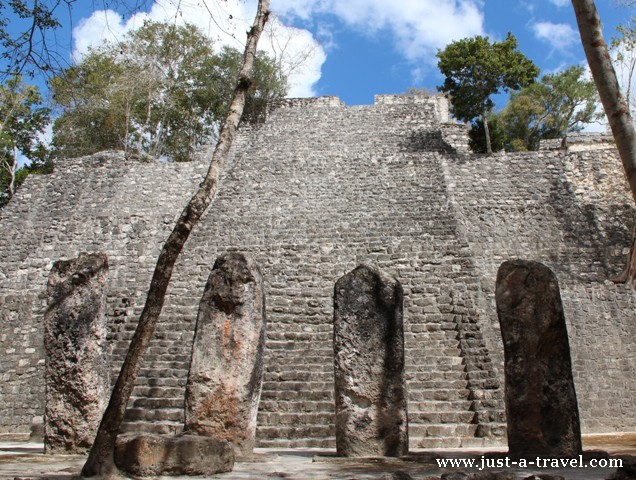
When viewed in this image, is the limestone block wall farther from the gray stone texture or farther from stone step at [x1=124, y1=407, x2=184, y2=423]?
the gray stone texture

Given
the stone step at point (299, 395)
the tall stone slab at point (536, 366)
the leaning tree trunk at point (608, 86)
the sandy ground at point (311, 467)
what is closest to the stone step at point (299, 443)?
the stone step at point (299, 395)

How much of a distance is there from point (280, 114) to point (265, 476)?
1589 centimetres

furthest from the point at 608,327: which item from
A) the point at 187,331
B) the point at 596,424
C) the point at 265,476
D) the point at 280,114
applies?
the point at 280,114

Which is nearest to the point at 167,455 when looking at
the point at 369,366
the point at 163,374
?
the point at 369,366

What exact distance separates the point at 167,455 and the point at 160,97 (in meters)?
21.5

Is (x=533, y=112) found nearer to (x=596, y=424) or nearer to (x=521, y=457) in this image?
(x=596, y=424)

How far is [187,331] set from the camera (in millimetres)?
9633

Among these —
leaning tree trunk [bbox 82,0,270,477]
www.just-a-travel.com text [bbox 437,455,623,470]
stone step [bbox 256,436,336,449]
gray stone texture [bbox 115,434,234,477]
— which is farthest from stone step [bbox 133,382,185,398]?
leaning tree trunk [bbox 82,0,270,477]

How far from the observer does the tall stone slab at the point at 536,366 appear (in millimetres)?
5453

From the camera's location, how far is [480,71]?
66.0 feet

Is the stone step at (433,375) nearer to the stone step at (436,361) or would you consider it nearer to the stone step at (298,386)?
the stone step at (436,361)

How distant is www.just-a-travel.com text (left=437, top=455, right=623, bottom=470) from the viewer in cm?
488

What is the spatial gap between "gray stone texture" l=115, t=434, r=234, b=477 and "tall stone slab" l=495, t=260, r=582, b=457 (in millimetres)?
2719

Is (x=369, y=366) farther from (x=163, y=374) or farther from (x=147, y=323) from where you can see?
(x=163, y=374)
